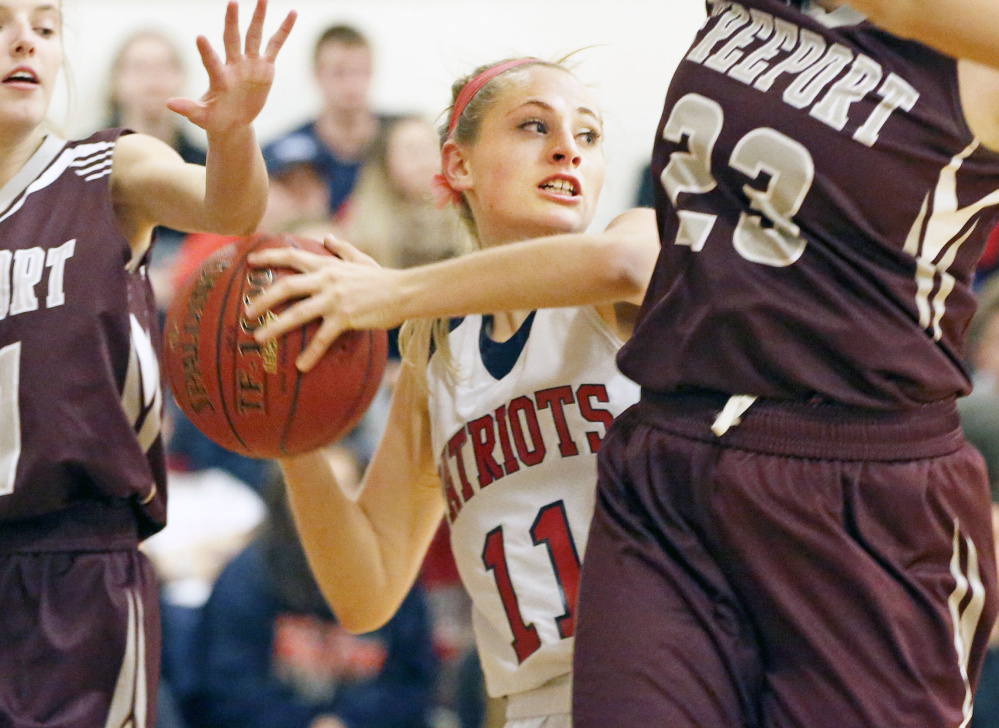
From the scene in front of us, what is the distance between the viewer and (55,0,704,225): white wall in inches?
256

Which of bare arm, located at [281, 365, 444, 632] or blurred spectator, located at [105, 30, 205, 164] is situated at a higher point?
blurred spectator, located at [105, 30, 205, 164]

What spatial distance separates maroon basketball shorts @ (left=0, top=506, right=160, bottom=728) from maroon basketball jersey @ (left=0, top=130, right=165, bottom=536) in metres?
0.12

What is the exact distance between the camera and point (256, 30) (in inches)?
97.8

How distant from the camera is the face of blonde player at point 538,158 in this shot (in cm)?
289

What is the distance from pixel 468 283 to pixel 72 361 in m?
0.87

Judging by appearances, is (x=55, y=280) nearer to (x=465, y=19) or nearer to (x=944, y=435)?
(x=944, y=435)

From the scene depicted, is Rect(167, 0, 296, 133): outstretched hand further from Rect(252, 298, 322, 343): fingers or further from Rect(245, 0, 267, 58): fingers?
Rect(252, 298, 322, 343): fingers

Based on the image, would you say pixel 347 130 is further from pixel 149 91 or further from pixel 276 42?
pixel 276 42

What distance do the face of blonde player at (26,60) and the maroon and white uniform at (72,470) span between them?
22 centimetres

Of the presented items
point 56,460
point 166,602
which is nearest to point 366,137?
point 166,602

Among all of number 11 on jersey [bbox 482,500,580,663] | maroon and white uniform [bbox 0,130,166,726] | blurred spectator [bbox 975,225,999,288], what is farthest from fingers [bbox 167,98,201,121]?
blurred spectator [bbox 975,225,999,288]

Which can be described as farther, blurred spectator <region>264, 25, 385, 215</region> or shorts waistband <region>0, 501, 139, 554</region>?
blurred spectator <region>264, 25, 385, 215</region>

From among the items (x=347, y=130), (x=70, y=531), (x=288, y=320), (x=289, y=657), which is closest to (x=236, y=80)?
(x=288, y=320)

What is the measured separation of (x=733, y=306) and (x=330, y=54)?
4.17 m
